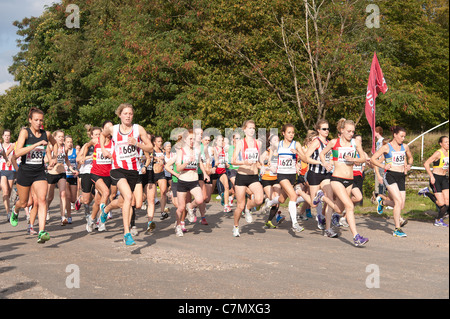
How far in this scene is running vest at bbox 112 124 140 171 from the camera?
27.1ft

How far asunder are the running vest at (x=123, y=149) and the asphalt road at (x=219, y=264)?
4.52 ft

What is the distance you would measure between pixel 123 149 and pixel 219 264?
262cm

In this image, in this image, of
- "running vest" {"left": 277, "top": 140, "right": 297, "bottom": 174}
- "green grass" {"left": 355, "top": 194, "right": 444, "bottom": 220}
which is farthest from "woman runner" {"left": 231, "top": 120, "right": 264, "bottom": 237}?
"green grass" {"left": 355, "top": 194, "right": 444, "bottom": 220}

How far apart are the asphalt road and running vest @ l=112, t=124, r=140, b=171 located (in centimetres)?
138

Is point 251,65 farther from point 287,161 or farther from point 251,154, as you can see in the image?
point 251,154

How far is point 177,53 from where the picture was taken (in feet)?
73.8

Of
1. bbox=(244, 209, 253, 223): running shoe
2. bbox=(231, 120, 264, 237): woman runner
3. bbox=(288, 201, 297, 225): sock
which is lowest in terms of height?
bbox=(244, 209, 253, 223): running shoe

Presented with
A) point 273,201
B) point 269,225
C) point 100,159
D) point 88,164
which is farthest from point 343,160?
point 88,164

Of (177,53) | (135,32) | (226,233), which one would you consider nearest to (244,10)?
(177,53)

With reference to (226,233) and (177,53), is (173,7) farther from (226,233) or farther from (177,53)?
(226,233)

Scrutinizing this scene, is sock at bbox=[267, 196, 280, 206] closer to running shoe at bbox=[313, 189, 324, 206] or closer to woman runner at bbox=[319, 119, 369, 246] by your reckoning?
running shoe at bbox=[313, 189, 324, 206]

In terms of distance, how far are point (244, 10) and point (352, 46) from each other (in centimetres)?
469

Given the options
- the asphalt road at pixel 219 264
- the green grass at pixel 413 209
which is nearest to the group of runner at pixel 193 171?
the asphalt road at pixel 219 264

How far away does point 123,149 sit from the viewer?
8289 mm
